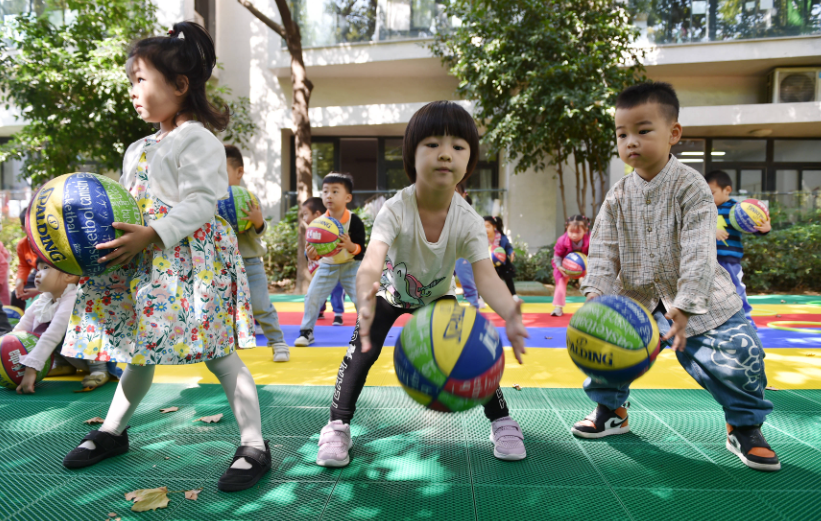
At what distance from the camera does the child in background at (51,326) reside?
12.3 feet

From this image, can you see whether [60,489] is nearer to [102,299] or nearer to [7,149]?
[102,299]

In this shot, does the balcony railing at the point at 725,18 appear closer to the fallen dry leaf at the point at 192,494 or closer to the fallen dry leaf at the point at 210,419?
the fallen dry leaf at the point at 210,419

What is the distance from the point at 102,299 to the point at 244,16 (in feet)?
47.6

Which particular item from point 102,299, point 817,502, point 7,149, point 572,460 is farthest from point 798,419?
point 7,149

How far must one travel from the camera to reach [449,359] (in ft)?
5.96

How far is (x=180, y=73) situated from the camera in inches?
97.8

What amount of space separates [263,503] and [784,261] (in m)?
12.1

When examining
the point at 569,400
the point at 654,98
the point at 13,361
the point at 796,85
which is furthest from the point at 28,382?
the point at 796,85

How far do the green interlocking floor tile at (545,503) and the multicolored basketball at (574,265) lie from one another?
4907mm

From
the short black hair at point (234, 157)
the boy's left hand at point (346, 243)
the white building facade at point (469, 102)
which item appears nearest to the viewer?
the short black hair at point (234, 157)

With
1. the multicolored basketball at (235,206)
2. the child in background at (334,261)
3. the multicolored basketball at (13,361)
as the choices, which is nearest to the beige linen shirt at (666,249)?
the multicolored basketball at (235,206)

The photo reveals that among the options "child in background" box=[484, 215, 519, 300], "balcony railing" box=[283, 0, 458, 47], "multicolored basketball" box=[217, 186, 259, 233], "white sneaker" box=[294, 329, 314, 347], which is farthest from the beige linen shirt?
"balcony railing" box=[283, 0, 458, 47]

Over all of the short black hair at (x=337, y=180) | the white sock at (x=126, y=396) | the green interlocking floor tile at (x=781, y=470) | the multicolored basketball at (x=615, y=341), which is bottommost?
the green interlocking floor tile at (x=781, y=470)

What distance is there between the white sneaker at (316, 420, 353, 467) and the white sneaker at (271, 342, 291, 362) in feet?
7.52
